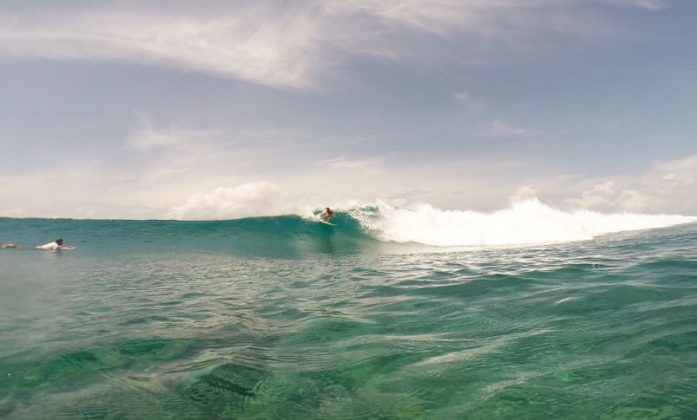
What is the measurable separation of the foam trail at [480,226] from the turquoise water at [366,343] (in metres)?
11.6

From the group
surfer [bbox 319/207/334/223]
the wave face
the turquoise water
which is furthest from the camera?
surfer [bbox 319/207/334/223]

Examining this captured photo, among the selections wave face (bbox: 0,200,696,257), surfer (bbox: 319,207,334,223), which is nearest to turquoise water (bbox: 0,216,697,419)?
wave face (bbox: 0,200,696,257)

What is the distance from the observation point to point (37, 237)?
2423 cm

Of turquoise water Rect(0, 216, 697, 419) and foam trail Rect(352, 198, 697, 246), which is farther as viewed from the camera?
foam trail Rect(352, 198, 697, 246)

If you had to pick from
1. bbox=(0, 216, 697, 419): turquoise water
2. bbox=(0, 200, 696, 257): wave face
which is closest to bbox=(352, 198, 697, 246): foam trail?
bbox=(0, 200, 696, 257): wave face

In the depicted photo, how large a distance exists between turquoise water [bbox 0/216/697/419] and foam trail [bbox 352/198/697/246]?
11611 millimetres

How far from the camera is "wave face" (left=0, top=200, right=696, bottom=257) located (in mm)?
20812

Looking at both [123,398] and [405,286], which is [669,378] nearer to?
[123,398]

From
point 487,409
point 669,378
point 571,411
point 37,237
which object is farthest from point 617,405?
point 37,237

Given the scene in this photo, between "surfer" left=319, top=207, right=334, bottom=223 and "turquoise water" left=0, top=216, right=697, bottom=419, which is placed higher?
"surfer" left=319, top=207, right=334, bottom=223

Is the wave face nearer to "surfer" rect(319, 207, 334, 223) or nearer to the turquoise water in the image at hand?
"surfer" rect(319, 207, 334, 223)

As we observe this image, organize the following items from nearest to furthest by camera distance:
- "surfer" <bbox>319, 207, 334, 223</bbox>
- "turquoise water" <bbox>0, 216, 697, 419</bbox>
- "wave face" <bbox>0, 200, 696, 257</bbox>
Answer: "turquoise water" <bbox>0, 216, 697, 419</bbox> → "wave face" <bbox>0, 200, 696, 257</bbox> → "surfer" <bbox>319, 207, 334, 223</bbox>

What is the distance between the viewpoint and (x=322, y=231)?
25.6 meters

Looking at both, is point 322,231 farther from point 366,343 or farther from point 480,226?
point 366,343
